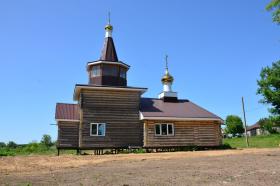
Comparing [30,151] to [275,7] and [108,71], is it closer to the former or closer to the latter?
[108,71]

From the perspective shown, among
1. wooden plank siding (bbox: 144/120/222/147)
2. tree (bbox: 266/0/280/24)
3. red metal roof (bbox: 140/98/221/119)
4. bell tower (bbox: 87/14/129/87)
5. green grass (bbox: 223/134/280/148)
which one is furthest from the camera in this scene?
green grass (bbox: 223/134/280/148)

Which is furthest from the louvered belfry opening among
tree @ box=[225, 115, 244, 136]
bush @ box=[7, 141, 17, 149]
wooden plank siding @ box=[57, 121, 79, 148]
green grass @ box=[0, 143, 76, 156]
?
tree @ box=[225, 115, 244, 136]

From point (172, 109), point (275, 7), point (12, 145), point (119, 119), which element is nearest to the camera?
point (275, 7)

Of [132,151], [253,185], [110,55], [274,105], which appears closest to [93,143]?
[132,151]

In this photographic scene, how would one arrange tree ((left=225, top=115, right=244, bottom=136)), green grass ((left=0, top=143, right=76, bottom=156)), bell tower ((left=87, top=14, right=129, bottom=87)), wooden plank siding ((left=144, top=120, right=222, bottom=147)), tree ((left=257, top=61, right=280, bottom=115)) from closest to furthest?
wooden plank siding ((left=144, top=120, right=222, bottom=147))
green grass ((left=0, top=143, right=76, bottom=156))
bell tower ((left=87, top=14, right=129, bottom=87))
tree ((left=257, top=61, right=280, bottom=115))
tree ((left=225, top=115, right=244, bottom=136))

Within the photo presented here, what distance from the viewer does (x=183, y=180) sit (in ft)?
30.6

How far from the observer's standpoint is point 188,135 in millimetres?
27938

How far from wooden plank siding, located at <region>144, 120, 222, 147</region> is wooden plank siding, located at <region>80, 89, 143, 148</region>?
2.83ft

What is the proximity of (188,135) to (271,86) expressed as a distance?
2780cm

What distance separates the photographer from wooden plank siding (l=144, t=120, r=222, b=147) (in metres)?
27.0

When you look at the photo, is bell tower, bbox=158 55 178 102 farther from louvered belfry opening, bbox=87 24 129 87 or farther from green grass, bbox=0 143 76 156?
green grass, bbox=0 143 76 156

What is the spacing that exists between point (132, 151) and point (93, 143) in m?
3.13

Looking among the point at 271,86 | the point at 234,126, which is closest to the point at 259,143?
the point at 271,86

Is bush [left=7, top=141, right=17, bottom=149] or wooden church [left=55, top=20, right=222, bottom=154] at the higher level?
wooden church [left=55, top=20, right=222, bottom=154]
